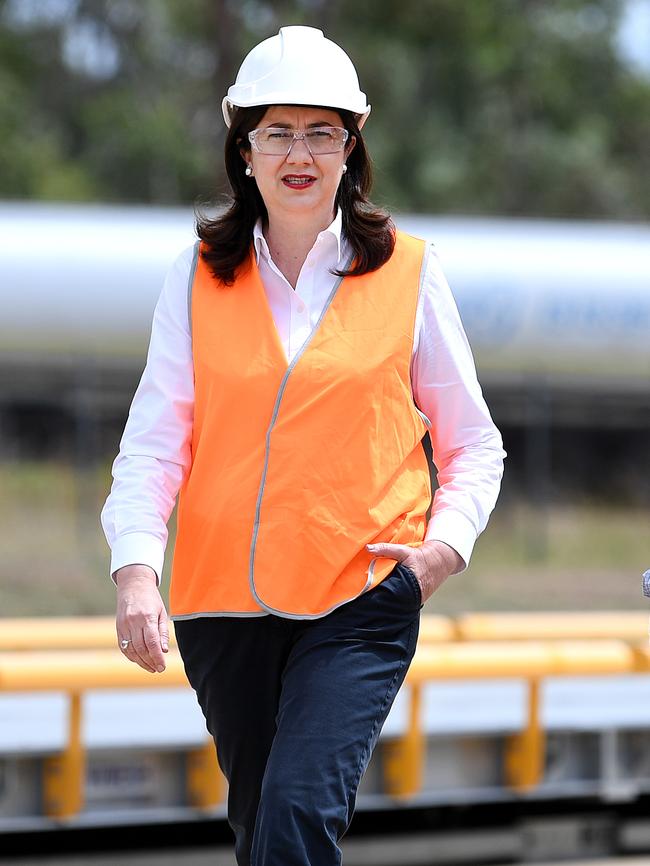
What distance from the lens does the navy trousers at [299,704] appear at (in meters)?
2.21

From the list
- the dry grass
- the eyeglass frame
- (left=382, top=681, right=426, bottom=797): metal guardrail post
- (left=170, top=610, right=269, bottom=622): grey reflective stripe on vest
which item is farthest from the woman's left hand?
the dry grass

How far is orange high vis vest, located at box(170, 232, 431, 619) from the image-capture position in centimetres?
233

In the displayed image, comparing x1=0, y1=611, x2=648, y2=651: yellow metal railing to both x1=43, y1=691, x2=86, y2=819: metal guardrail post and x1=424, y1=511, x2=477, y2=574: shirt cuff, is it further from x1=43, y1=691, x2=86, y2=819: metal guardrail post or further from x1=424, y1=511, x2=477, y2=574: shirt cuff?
x1=424, y1=511, x2=477, y2=574: shirt cuff

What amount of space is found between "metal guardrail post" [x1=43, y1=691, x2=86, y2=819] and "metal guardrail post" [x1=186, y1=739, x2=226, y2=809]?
33 centimetres

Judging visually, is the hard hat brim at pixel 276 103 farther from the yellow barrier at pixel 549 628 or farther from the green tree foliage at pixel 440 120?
the green tree foliage at pixel 440 120

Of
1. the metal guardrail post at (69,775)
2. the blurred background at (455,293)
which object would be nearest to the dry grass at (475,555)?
the blurred background at (455,293)

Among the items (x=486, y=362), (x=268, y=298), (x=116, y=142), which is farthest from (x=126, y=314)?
(x=116, y=142)

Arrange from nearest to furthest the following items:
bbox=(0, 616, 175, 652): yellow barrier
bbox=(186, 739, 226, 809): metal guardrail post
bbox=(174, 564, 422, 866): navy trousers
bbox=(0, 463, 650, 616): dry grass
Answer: bbox=(174, 564, 422, 866): navy trousers, bbox=(186, 739, 226, 809): metal guardrail post, bbox=(0, 616, 175, 652): yellow barrier, bbox=(0, 463, 650, 616): dry grass

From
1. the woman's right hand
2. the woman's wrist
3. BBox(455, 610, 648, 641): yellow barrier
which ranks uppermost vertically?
the woman's wrist

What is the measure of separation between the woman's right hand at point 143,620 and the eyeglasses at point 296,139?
2.41ft

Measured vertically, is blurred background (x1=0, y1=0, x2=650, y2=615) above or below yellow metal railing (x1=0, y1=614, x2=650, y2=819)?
above

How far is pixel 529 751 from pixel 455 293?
8.48 m

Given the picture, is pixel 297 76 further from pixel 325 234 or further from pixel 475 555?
pixel 475 555

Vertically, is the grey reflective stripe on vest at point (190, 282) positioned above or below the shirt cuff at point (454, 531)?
above
